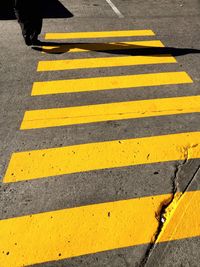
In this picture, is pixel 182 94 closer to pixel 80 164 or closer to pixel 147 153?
pixel 147 153

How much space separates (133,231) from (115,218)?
0.27m

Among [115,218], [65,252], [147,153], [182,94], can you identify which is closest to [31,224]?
[65,252]

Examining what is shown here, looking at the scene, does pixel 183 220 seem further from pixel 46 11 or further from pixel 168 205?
pixel 46 11

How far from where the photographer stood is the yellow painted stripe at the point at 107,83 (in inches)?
259

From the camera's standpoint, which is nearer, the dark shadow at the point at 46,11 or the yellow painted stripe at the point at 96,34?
the yellow painted stripe at the point at 96,34

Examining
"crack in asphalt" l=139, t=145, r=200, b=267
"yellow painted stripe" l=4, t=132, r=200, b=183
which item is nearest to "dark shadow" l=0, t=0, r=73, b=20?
"yellow painted stripe" l=4, t=132, r=200, b=183

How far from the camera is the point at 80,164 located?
4.79 meters

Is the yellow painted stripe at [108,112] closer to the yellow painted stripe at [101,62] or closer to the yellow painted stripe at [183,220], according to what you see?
the yellow painted stripe at [101,62]

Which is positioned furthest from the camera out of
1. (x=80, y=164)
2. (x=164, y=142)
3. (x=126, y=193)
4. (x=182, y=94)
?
(x=182, y=94)

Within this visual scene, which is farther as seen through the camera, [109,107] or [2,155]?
[109,107]

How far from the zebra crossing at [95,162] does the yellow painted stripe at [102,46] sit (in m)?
A: 0.61

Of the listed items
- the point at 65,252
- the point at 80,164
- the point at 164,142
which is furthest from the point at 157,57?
the point at 65,252

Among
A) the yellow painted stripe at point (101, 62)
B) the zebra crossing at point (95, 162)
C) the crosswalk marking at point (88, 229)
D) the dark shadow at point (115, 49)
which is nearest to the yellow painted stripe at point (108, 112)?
the zebra crossing at point (95, 162)

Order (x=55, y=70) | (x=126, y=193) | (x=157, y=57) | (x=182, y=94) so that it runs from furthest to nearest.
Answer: (x=157, y=57) < (x=55, y=70) < (x=182, y=94) < (x=126, y=193)
